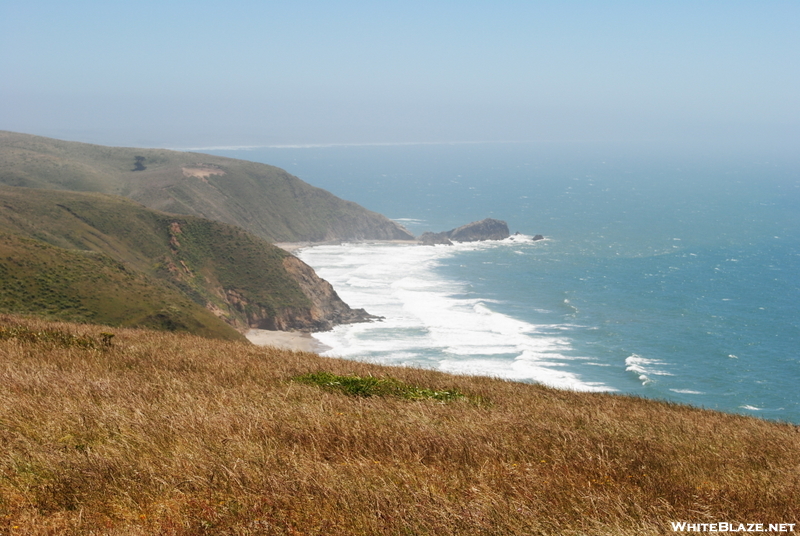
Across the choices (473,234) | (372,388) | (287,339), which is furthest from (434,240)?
(372,388)

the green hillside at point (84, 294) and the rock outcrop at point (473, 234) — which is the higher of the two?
the green hillside at point (84, 294)

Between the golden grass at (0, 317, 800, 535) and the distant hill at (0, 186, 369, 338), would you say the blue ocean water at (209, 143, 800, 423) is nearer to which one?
the distant hill at (0, 186, 369, 338)

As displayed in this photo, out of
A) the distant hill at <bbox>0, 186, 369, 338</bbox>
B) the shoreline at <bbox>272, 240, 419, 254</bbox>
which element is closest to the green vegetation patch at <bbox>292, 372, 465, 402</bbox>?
the distant hill at <bbox>0, 186, 369, 338</bbox>

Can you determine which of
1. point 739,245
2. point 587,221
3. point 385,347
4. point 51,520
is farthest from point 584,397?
point 587,221

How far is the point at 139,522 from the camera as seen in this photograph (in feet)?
13.3

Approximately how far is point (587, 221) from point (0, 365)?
545 ft

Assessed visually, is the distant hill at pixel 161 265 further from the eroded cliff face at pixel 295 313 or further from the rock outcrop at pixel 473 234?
the rock outcrop at pixel 473 234

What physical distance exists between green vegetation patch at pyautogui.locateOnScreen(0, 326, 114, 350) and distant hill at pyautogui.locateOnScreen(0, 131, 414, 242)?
369 feet

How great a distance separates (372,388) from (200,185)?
14152 centimetres

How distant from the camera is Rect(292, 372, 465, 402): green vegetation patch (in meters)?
9.33

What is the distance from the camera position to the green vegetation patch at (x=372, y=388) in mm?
9328

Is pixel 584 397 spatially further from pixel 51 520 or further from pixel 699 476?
pixel 51 520

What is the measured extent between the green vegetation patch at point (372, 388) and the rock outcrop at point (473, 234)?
426ft

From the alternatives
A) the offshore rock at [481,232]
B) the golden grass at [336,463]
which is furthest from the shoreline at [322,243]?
the golden grass at [336,463]
